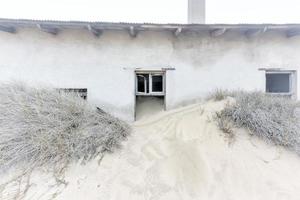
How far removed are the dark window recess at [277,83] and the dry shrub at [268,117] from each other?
1.36 m

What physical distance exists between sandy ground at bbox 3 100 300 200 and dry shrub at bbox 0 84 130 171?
0.28 metres

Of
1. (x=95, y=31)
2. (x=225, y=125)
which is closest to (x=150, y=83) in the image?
(x=95, y=31)

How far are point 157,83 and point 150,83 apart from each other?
0.69ft

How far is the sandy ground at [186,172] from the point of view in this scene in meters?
3.63

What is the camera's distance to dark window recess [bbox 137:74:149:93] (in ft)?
21.0

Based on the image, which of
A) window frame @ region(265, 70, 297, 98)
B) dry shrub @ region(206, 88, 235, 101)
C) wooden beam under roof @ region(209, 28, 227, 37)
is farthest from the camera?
window frame @ region(265, 70, 297, 98)

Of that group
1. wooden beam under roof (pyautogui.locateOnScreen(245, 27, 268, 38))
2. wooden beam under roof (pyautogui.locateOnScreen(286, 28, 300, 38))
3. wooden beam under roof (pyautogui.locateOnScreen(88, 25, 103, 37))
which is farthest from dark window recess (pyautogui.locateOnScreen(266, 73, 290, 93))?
wooden beam under roof (pyautogui.locateOnScreen(88, 25, 103, 37))

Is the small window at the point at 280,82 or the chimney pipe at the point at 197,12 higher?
the chimney pipe at the point at 197,12

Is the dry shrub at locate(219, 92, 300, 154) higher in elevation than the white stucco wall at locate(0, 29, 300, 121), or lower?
lower

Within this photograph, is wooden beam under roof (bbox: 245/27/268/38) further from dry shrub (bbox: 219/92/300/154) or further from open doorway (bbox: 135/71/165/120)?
open doorway (bbox: 135/71/165/120)

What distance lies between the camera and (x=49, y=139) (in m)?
4.13

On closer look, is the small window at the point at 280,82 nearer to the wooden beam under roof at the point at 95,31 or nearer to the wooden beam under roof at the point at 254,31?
the wooden beam under roof at the point at 254,31

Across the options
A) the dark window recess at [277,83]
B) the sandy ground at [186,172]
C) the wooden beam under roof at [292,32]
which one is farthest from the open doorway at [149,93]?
the wooden beam under roof at [292,32]

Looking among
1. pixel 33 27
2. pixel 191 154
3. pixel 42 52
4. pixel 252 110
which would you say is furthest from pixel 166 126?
pixel 33 27
